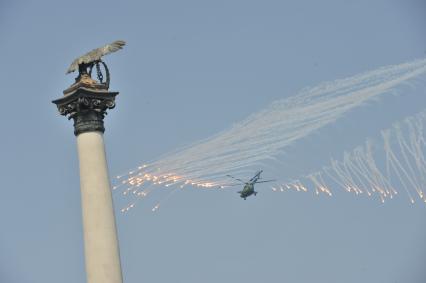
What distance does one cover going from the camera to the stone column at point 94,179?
44219 millimetres

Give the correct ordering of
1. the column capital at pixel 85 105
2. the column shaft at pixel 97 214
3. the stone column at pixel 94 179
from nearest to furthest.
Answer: the column shaft at pixel 97 214 → the stone column at pixel 94 179 → the column capital at pixel 85 105

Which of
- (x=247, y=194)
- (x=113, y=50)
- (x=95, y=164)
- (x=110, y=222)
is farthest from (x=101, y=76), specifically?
(x=247, y=194)

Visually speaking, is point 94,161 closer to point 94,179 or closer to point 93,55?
point 94,179

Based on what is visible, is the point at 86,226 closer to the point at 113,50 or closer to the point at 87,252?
the point at 87,252

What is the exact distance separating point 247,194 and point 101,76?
53.7 metres

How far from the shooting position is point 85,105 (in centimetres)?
4725

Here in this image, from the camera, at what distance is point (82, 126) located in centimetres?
4709

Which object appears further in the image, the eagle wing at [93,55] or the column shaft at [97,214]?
the eagle wing at [93,55]

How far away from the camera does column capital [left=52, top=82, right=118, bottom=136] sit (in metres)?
47.2

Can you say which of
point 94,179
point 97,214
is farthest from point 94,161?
point 97,214

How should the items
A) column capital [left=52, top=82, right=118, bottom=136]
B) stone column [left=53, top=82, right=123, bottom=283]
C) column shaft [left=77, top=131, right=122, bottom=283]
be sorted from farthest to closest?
column capital [left=52, top=82, right=118, bottom=136] → stone column [left=53, top=82, right=123, bottom=283] → column shaft [left=77, top=131, right=122, bottom=283]

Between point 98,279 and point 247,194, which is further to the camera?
point 247,194

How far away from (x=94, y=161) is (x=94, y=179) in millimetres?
981

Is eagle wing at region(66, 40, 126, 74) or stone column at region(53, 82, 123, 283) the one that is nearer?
Result: stone column at region(53, 82, 123, 283)
